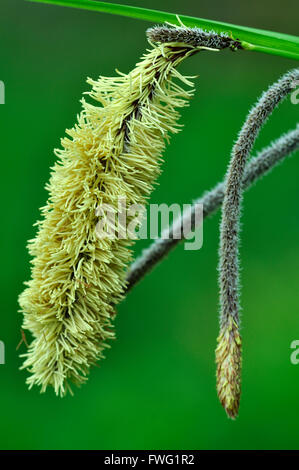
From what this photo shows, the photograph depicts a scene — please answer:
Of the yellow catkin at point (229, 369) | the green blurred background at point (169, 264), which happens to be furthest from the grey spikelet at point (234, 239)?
the green blurred background at point (169, 264)

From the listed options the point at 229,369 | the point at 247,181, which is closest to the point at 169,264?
the point at 247,181

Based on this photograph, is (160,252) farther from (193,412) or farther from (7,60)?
(7,60)

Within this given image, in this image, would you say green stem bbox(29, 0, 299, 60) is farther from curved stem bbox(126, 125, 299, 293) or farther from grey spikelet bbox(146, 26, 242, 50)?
curved stem bbox(126, 125, 299, 293)

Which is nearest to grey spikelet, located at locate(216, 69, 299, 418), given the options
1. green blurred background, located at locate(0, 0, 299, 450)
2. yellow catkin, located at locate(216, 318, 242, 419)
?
yellow catkin, located at locate(216, 318, 242, 419)

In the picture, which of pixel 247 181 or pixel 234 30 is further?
pixel 247 181

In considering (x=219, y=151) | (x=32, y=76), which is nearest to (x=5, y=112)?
(x=32, y=76)

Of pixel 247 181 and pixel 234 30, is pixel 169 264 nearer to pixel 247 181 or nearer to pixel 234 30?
pixel 247 181

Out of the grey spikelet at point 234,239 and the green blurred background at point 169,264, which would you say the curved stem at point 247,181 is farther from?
the green blurred background at point 169,264
